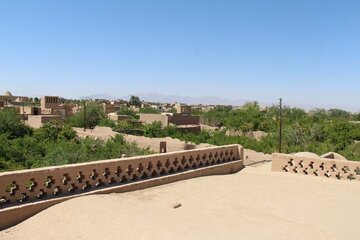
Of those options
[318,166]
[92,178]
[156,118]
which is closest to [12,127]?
[156,118]

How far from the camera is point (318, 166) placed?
10367 mm

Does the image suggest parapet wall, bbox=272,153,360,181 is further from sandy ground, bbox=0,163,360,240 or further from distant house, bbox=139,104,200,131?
distant house, bbox=139,104,200,131

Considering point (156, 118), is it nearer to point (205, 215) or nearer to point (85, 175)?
point (85, 175)

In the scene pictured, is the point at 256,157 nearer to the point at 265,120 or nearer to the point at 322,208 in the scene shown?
the point at 322,208

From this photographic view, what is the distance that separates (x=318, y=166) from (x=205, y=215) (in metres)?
A: 5.27

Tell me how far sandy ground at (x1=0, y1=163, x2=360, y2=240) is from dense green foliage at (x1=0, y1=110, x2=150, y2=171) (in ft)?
24.6

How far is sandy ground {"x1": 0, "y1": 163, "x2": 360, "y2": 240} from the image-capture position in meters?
5.36

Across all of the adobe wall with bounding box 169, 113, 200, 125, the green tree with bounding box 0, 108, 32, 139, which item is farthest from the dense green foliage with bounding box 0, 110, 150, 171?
the adobe wall with bounding box 169, 113, 200, 125

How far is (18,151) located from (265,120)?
31857 mm

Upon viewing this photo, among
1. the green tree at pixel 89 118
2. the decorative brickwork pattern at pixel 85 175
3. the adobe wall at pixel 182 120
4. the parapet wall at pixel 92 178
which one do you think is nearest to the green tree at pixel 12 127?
the green tree at pixel 89 118

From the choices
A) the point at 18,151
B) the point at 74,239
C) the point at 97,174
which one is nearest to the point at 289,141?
the point at 18,151

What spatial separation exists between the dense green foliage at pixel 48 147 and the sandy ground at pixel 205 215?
7486mm

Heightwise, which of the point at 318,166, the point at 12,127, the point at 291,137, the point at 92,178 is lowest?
the point at 291,137

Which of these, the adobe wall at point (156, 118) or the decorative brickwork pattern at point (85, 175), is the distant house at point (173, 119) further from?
the decorative brickwork pattern at point (85, 175)
